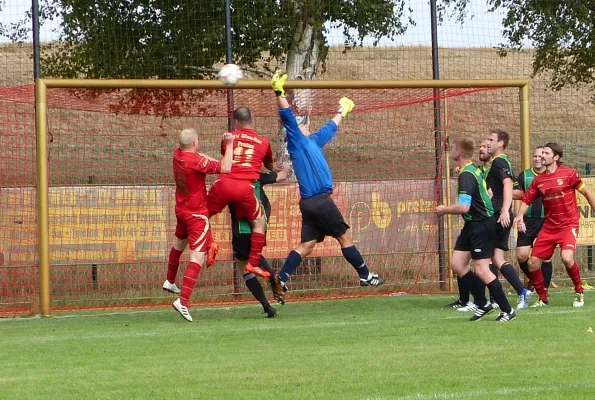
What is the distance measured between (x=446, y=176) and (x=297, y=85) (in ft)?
9.54

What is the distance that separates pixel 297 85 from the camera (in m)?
13.5

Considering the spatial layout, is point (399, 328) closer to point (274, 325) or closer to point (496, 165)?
point (274, 325)

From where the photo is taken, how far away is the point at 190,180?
11.5 m

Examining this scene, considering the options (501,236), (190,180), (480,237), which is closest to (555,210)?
(501,236)

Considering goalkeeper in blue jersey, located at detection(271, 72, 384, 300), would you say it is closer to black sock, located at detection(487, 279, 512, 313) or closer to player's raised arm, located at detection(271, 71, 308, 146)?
player's raised arm, located at detection(271, 71, 308, 146)

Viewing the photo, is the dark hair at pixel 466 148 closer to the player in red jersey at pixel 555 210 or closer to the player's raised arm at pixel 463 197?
the player's raised arm at pixel 463 197

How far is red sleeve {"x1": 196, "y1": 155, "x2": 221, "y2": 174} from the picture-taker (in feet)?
36.8

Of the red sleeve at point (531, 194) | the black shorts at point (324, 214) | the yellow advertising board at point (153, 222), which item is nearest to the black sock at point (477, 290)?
the red sleeve at point (531, 194)

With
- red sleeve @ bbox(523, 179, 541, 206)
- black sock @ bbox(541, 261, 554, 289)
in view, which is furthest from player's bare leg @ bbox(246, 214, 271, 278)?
black sock @ bbox(541, 261, 554, 289)

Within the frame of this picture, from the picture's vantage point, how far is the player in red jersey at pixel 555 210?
12500mm

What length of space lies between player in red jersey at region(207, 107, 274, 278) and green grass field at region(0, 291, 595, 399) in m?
0.97

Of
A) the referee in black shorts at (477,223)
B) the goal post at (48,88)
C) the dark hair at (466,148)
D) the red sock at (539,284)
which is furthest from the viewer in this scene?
the goal post at (48,88)

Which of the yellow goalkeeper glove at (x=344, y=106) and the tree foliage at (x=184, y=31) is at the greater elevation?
the tree foliage at (x=184, y=31)

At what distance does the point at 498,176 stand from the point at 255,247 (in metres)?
2.98
